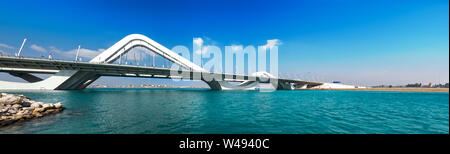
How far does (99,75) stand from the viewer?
4575cm

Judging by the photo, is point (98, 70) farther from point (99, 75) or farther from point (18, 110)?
point (18, 110)

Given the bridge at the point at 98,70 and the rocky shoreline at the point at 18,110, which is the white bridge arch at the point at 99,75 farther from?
the rocky shoreline at the point at 18,110

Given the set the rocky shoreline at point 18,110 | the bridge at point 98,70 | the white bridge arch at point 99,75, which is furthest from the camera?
the white bridge arch at point 99,75

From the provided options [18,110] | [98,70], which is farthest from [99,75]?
[18,110]

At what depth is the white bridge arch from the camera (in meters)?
33.3

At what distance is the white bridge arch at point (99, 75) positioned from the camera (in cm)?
3334

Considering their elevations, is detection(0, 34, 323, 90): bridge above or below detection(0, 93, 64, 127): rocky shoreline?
above

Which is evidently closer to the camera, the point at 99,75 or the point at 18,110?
the point at 18,110

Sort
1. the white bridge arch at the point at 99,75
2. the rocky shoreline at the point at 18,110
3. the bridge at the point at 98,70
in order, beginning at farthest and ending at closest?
the white bridge arch at the point at 99,75, the bridge at the point at 98,70, the rocky shoreline at the point at 18,110

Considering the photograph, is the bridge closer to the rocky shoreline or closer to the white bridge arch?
the white bridge arch

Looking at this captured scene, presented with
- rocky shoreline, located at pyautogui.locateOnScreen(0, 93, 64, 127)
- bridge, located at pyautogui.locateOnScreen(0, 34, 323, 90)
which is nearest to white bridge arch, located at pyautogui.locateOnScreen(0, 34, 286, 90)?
bridge, located at pyautogui.locateOnScreen(0, 34, 323, 90)

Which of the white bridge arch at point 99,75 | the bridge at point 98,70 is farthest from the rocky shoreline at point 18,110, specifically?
the white bridge arch at point 99,75

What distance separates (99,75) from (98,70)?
25.1 feet

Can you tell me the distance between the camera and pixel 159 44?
198 feet
